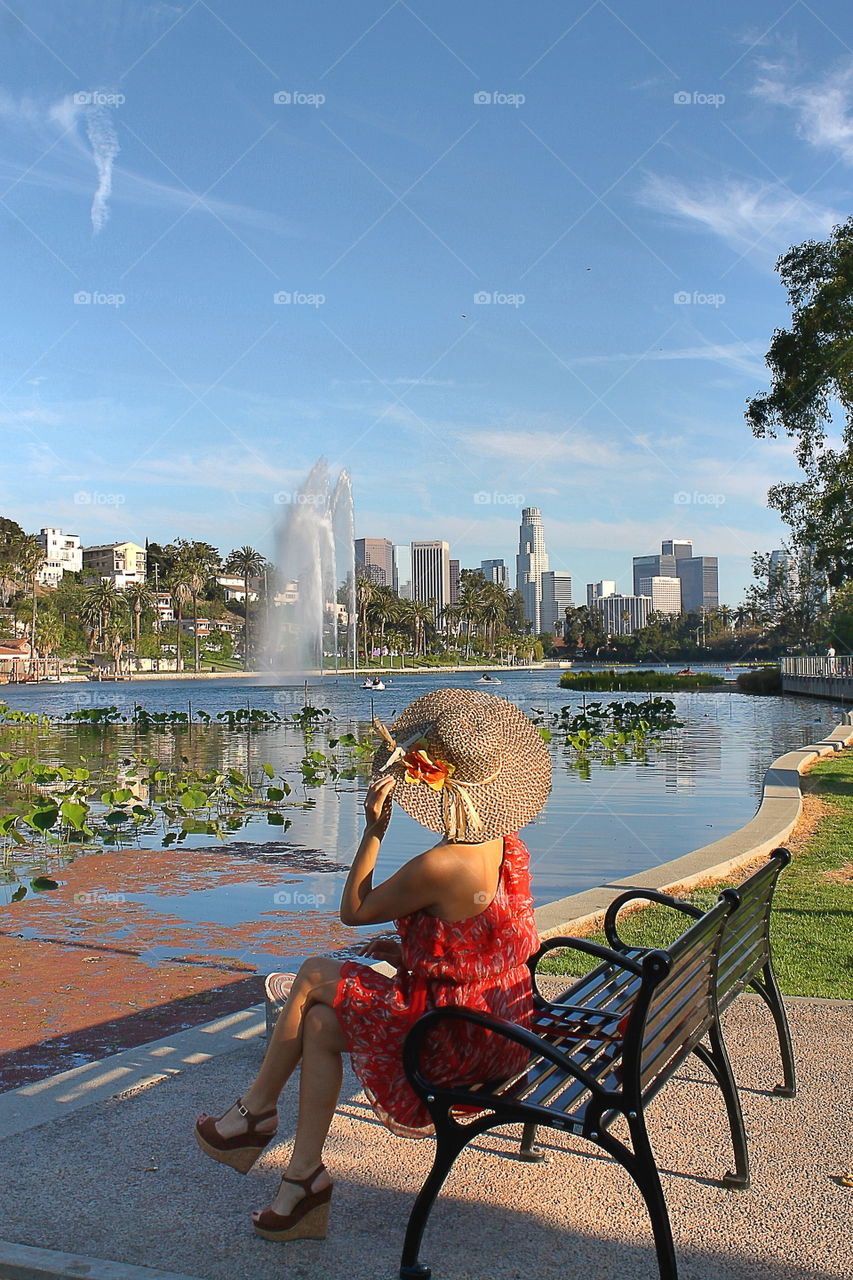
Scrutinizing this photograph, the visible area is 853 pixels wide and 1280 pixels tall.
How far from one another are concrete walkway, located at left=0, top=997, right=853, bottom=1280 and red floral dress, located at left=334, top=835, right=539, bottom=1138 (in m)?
0.42

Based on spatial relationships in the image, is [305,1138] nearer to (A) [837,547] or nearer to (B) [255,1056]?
(B) [255,1056]

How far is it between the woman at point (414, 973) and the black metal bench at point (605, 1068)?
4.6 inches

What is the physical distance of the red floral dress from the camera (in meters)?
3.51

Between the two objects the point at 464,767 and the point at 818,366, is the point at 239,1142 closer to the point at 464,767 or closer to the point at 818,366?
the point at 464,767

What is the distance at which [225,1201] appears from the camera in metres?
3.78

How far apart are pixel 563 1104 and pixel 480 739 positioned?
1167 mm

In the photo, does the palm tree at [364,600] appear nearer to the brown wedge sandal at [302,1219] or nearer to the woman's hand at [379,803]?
the woman's hand at [379,803]

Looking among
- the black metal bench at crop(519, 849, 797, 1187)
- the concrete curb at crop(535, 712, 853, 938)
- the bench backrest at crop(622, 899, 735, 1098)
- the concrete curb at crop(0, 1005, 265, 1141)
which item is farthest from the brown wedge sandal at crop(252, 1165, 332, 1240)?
the concrete curb at crop(535, 712, 853, 938)

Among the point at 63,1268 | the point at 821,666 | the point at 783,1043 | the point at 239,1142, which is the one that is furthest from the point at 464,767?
the point at 821,666

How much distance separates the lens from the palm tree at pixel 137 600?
13550 centimetres

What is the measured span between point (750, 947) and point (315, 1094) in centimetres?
194

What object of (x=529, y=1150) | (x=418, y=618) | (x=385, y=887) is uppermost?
(x=418, y=618)

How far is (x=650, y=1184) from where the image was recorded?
3.18 m

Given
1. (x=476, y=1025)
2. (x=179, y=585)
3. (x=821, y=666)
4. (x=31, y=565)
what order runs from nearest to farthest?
1. (x=476, y=1025)
2. (x=821, y=666)
3. (x=31, y=565)
4. (x=179, y=585)
